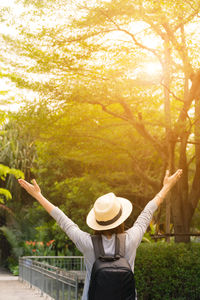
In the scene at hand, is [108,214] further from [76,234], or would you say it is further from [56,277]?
[56,277]

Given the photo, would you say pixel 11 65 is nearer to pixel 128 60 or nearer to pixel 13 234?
pixel 128 60

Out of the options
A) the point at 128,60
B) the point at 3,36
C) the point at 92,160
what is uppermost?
the point at 3,36

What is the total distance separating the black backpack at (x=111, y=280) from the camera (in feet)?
12.4

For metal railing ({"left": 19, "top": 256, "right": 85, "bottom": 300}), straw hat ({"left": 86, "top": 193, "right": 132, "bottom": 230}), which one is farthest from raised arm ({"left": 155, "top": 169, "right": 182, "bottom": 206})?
metal railing ({"left": 19, "top": 256, "right": 85, "bottom": 300})

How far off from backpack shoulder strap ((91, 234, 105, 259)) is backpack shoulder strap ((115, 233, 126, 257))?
11 centimetres

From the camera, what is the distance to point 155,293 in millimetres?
13547

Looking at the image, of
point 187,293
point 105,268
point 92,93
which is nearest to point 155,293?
point 187,293

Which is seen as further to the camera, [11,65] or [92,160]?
[92,160]

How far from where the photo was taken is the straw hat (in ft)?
13.4

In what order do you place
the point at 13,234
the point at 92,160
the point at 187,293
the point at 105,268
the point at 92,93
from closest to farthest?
the point at 105,268 → the point at 187,293 → the point at 92,93 → the point at 92,160 → the point at 13,234

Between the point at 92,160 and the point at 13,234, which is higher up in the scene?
the point at 92,160

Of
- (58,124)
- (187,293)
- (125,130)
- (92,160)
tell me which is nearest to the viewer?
(187,293)

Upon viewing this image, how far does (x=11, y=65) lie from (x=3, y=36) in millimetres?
867

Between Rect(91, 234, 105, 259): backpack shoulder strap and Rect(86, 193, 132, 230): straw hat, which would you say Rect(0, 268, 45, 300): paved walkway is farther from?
Rect(91, 234, 105, 259): backpack shoulder strap
